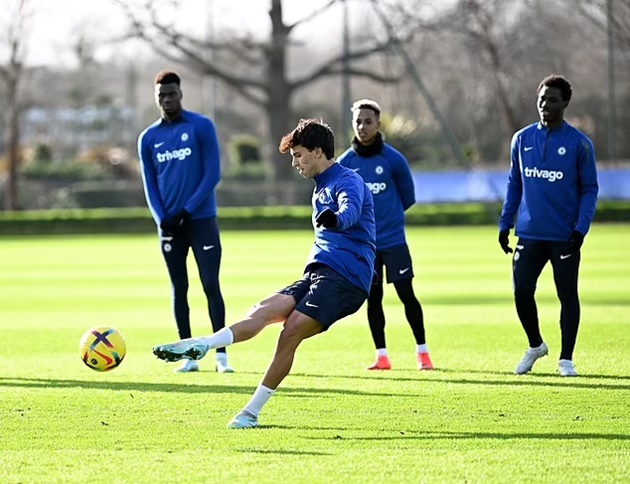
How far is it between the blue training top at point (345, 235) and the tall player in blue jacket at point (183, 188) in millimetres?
3372

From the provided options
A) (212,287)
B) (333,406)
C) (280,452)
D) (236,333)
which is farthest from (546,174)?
(280,452)

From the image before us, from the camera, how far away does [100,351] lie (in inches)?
373

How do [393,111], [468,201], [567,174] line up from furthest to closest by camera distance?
[393,111] → [468,201] → [567,174]

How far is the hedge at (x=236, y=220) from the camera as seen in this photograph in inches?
1684

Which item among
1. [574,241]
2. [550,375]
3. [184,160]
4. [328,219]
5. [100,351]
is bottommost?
[550,375]

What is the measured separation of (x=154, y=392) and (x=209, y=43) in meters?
45.1

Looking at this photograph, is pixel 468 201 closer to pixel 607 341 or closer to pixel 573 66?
pixel 573 66

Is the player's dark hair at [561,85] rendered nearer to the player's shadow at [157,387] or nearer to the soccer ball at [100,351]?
the player's shadow at [157,387]

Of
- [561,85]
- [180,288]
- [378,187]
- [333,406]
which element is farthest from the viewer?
[180,288]

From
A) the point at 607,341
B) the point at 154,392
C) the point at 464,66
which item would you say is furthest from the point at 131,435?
the point at 464,66

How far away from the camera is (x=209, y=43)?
53.8 metres

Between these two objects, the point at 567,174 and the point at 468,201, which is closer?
the point at 567,174

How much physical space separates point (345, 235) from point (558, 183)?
9.67ft

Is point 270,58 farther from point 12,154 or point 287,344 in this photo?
point 287,344
